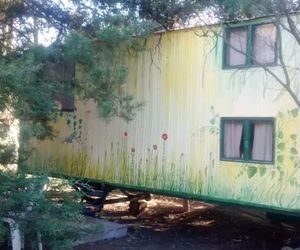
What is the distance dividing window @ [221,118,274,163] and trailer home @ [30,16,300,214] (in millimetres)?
16

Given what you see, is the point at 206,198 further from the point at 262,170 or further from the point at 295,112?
the point at 295,112

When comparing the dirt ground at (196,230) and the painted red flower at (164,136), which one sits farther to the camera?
the painted red flower at (164,136)

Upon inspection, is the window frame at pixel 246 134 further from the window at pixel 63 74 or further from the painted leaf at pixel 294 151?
the window at pixel 63 74

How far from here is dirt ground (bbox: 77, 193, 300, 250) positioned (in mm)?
9570

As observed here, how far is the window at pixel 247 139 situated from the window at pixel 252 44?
3.09 ft

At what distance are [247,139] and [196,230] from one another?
3.33m

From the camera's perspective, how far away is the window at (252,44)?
8297mm

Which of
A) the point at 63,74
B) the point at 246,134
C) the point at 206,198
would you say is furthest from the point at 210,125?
the point at 63,74

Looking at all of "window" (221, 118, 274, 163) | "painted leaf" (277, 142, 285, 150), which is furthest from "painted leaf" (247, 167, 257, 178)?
"painted leaf" (277, 142, 285, 150)

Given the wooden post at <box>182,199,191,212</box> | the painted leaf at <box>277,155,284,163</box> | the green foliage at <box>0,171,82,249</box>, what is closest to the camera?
the green foliage at <box>0,171,82,249</box>

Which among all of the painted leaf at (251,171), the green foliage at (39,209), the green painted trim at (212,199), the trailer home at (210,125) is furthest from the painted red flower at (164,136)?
the green foliage at (39,209)

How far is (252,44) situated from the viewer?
8508 mm

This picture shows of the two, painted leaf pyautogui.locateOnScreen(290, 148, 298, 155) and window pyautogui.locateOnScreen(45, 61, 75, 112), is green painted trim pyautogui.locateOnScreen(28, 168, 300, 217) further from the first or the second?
window pyautogui.locateOnScreen(45, 61, 75, 112)

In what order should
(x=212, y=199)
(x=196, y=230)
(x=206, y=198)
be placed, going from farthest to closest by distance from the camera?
(x=196, y=230)
(x=206, y=198)
(x=212, y=199)
